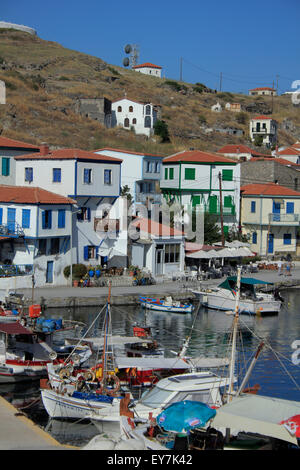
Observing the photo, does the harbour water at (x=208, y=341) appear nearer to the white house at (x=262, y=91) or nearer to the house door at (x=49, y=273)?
the house door at (x=49, y=273)

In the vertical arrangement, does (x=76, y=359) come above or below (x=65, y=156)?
below

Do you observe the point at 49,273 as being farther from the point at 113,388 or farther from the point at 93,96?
the point at 93,96

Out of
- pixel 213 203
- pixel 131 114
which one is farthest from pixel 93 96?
pixel 213 203

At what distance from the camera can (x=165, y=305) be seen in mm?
42219

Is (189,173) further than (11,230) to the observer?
Yes

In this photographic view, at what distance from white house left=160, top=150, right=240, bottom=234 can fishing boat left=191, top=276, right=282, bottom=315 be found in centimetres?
1915

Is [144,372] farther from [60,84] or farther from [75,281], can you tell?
[60,84]

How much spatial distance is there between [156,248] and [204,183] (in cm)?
1597

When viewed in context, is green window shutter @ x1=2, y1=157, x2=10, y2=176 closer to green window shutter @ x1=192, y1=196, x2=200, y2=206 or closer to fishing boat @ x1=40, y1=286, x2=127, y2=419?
green window shutter @ x1=192, y1=196, x2=200, y2=206

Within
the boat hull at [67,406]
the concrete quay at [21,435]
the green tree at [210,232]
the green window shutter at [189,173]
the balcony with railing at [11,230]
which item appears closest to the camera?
the concrete quay at [21,435]

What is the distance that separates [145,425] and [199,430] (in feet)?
6.54

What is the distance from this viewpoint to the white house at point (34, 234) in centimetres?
4381

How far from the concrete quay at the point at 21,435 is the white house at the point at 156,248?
28726 millimetres

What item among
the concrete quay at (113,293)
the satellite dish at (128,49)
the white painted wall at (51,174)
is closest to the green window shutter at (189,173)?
the concrete quay at (113,293)
